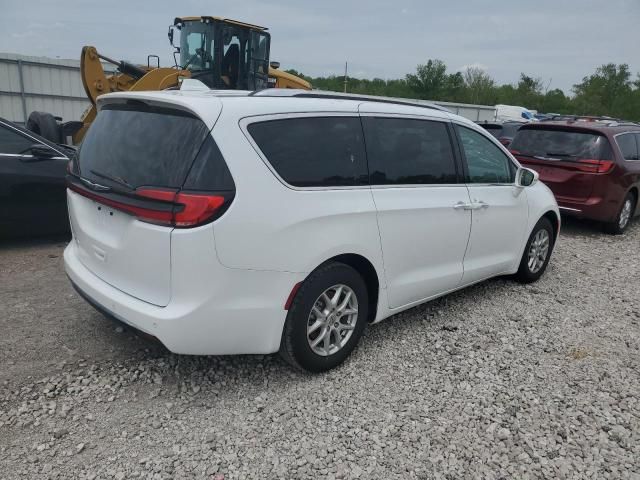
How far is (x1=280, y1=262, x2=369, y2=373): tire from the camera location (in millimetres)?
3016

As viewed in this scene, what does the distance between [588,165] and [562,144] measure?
1.87 ft

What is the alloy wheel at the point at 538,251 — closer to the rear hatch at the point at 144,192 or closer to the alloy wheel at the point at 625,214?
the alloy wheel at the point at 625,214

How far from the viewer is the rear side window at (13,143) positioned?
536cm

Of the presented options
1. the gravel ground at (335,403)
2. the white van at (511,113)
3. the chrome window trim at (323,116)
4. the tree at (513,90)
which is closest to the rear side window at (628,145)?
the gravel ground at (335,403)

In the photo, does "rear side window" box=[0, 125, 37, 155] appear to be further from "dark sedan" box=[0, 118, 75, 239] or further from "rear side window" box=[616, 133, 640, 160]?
"rear side window" box=[616, 133, 640, 160]

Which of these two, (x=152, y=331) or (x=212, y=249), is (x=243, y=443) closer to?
(x=152, y=331)

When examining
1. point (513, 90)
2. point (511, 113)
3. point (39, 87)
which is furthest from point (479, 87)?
point (39, 87)

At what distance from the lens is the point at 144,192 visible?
270cm

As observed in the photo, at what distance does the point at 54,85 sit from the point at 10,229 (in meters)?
10.8

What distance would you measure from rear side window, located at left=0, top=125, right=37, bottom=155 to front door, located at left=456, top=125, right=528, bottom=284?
4.49 meters

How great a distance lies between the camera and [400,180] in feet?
11.8

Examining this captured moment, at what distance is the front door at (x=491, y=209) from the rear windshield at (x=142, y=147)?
7.90 ft

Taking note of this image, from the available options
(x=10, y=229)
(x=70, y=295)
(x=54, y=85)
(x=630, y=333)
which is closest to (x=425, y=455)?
(x=630, y=333)

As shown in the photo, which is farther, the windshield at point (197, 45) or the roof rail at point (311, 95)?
the windshield at point (197, 45)
